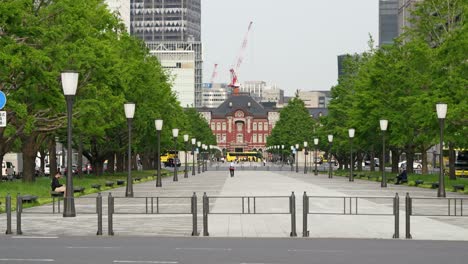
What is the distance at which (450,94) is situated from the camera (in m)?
50.3

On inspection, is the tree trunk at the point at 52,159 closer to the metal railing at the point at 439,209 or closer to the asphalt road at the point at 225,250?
the metal railing at the point at 439,209

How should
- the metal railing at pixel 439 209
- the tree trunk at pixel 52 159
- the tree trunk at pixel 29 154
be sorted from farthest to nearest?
the tree trunk at pixel 52 159 < the tree trunk at pixel 29 154 < the metal railing at pixel 439 209

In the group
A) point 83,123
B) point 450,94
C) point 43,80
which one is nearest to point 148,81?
point 83,123

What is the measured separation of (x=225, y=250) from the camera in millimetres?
18078

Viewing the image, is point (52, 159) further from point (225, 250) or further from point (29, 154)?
point (225, 250)

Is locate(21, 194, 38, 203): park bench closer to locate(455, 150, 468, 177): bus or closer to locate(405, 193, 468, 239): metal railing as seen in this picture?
locate(405, 193, 468, 239): metal railing

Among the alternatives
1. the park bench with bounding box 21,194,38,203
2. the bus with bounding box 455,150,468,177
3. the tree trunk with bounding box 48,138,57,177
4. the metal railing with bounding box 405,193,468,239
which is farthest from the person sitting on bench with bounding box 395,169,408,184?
the park bench with bounding box 21,194,38,203

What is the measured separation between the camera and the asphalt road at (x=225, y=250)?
16.2 m

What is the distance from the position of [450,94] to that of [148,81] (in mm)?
31075

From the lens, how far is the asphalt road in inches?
640

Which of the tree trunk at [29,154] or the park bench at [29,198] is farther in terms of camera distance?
the tree trunk at [29,154]

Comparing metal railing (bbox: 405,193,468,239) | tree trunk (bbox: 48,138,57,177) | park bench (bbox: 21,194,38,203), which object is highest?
tree trunk (bbox: 48,138,57,177)

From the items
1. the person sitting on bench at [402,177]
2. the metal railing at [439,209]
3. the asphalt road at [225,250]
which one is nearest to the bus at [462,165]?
the person sitting on bench at [402,177]

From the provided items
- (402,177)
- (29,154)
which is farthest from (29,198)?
(402,177)
